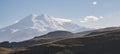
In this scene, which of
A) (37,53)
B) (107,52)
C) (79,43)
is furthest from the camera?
(79,43)

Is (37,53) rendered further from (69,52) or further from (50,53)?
(69,52)

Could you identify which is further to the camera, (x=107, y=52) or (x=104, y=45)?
(x=104, y=45)

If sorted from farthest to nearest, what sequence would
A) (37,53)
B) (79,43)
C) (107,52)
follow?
1. (79,43)
2. (37,53)
3. (107,52)

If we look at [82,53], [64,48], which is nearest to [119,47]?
[82,53]

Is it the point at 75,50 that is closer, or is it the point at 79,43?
the point at 75,50

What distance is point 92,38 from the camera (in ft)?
454

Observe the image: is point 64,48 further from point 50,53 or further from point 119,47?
point 119,47

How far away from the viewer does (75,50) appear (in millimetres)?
119938

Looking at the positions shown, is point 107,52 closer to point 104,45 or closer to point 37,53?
point 104,45

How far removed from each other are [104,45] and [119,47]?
771cm

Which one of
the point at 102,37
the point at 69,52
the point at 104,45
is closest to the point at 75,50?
the point at 69,52

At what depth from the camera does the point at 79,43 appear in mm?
133000

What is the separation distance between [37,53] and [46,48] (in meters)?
5.53

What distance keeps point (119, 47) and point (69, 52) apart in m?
21.3
